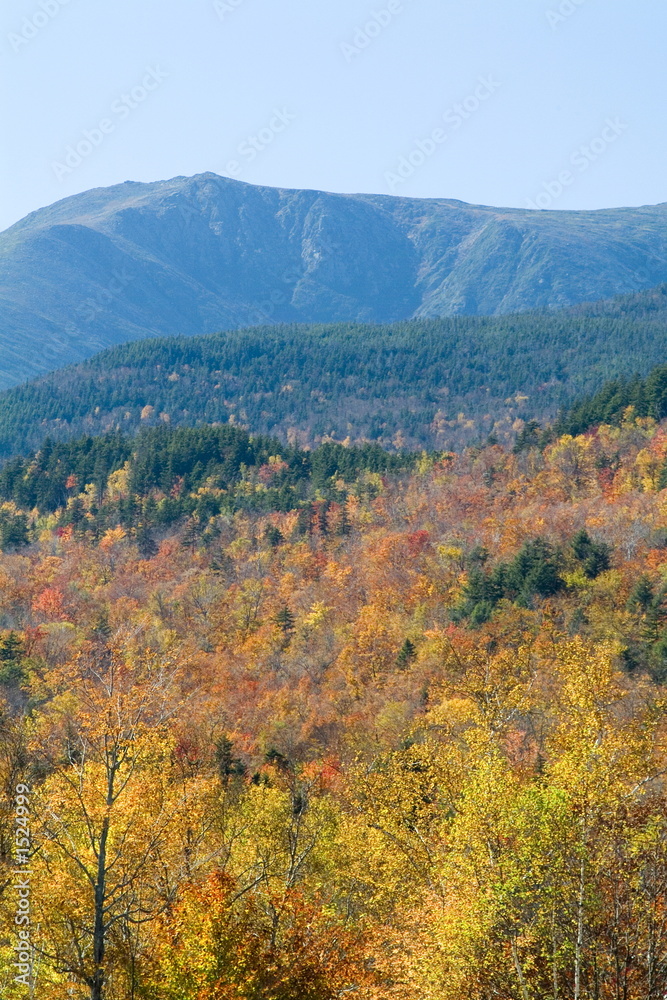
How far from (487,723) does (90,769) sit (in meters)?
15.2

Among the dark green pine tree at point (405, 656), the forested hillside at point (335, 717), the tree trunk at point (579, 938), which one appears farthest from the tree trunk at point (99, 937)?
the dark green pine tree at point (405, 656)

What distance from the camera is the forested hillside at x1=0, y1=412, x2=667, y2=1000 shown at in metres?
21.3

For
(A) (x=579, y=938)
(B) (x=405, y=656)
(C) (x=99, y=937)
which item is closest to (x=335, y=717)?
(B) (x=405, y=656)

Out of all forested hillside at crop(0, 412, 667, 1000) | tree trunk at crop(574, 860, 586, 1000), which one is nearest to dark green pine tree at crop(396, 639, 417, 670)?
forested hillside at crop(0, 412, 667, 1000)

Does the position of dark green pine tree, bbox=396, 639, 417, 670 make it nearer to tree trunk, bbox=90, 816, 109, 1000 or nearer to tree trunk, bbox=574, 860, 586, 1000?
tree trunk, bbox=574, 860, 586, 1000

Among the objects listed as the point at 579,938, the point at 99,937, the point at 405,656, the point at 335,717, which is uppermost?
the point at 99,937

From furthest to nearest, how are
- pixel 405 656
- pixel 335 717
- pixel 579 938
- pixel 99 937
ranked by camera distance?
pixel 405 656, pixel 335 717, pixel 99 937, pixel 579 938

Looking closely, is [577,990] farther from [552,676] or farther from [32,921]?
[552,676]

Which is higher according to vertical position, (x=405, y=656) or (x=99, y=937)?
(x=99, y=937)

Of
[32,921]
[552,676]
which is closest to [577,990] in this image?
[32,921]

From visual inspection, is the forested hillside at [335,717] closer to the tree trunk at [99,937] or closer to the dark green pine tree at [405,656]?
the tree trunk at [99,937]

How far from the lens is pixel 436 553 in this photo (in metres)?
116

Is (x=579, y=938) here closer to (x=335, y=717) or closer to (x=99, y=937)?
(x=99, y=937)

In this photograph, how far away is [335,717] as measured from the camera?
290 feet
